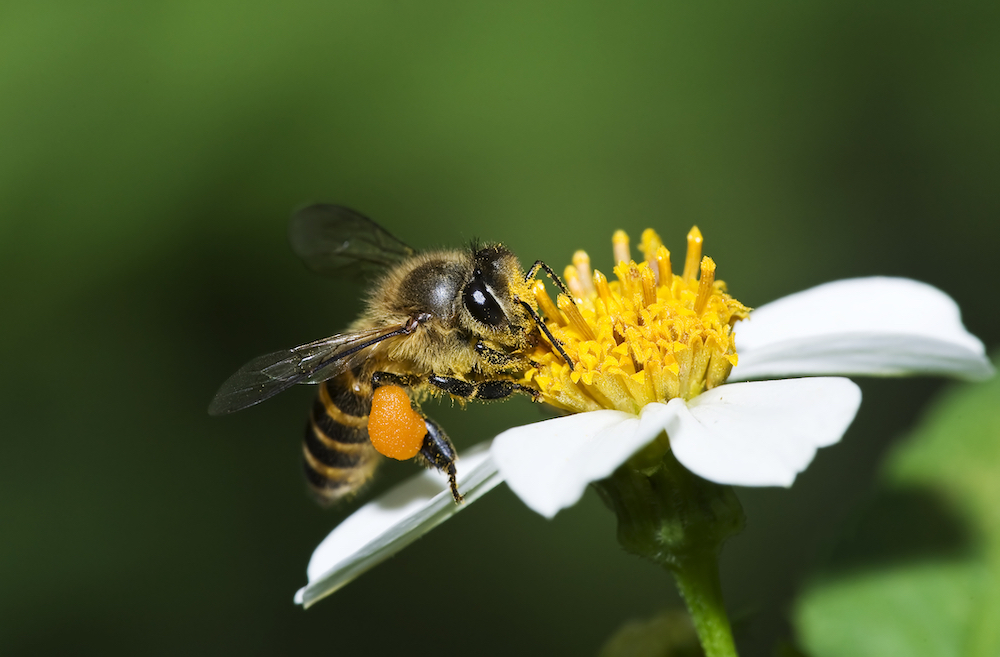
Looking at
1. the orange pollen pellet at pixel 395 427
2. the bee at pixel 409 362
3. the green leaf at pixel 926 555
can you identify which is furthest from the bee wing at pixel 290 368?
the green leaf at pixel 926 555

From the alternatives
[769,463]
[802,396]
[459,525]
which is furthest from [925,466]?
[459,525]

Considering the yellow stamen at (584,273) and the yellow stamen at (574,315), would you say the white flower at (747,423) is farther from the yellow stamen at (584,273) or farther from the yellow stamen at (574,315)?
the yellow stamen at (584,273)

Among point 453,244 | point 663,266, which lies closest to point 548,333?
point 663,266

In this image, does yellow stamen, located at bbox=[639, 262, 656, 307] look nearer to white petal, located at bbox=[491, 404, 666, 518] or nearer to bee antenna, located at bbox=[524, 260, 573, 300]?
bee antenna, located at bbox=[524, 260, 573, 300]

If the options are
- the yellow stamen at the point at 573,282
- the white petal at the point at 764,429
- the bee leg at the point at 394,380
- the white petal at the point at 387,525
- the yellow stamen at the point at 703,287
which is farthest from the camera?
the yellow stamen at the point at 573,282

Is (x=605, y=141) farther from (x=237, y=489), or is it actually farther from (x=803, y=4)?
(x=237, y=489)

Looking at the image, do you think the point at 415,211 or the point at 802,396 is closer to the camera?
the point at 802,396

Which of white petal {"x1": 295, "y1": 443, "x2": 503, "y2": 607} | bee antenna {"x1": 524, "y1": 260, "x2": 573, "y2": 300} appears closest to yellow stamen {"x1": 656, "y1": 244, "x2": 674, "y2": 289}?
bee antenna {"x1": 524, "y1": 260, "x2": 573, "y2": 300}
